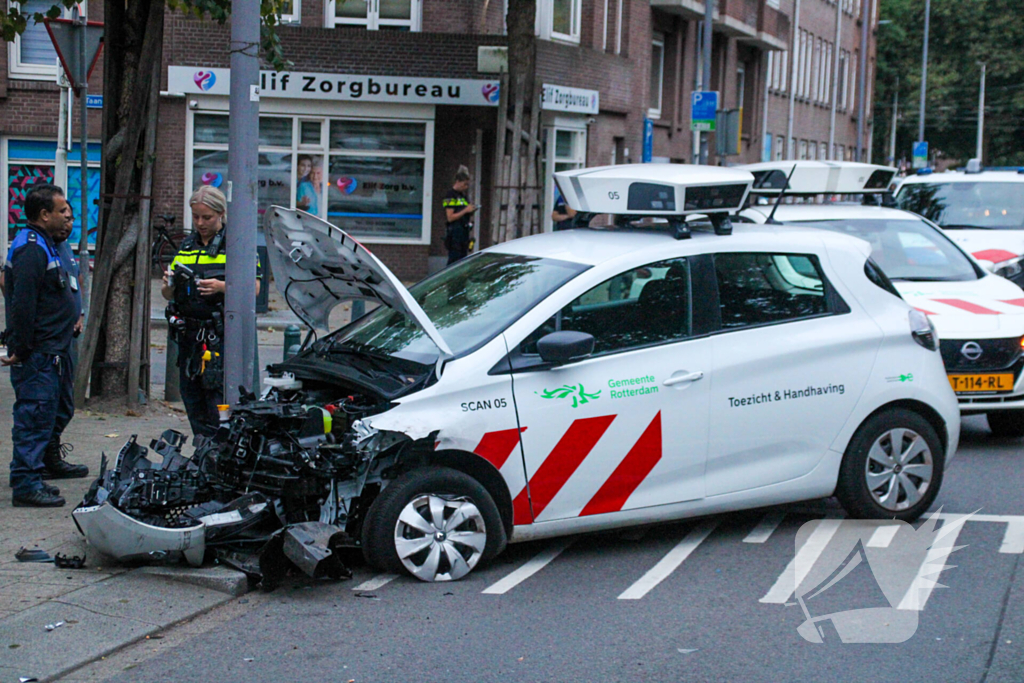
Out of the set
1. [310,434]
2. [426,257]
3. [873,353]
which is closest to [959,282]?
[873,353]

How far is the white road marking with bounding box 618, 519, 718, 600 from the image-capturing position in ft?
18.8

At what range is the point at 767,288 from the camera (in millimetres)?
6609

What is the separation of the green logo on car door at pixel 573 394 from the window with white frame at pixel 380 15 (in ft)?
60.2

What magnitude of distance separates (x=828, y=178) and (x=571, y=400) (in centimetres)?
543

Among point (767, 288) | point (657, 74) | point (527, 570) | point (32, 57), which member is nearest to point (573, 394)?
point (527, 570)

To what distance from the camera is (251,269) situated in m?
7.61

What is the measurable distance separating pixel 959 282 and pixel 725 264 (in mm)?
4288

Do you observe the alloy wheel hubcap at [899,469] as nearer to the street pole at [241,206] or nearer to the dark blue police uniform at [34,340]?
the street pole at [241,206]

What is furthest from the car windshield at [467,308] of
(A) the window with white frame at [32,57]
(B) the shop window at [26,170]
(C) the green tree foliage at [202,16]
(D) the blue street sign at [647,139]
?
(D) the blue street sign at [647,139]

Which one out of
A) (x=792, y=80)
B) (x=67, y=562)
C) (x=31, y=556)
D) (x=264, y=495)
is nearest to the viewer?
(x=264, y=495)

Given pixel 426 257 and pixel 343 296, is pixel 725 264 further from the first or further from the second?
pixel 426 257

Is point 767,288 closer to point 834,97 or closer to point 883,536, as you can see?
point 883,536

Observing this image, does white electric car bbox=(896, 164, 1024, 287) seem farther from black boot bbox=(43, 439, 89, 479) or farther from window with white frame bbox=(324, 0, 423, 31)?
window with white frame bbox=(324, 0, 423, 31)

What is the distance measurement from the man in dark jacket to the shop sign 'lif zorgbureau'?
15.8 metres
